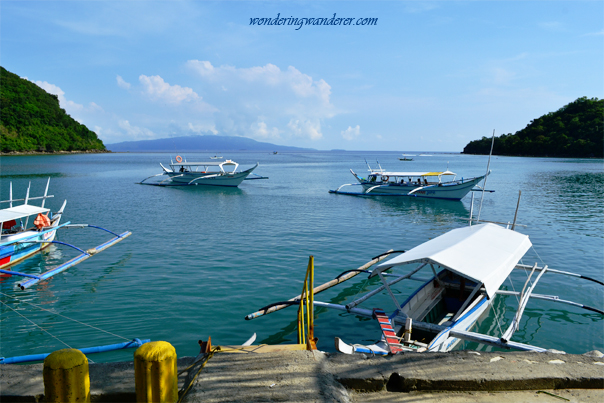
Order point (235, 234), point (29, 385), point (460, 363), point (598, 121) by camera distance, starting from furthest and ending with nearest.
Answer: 1. point (598, 121)
2. point (235, 234)
3. point (460, 363)
4. point (29, 385)

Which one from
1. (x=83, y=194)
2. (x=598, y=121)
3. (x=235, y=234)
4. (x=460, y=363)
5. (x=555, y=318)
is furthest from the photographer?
(x=598, y=121)

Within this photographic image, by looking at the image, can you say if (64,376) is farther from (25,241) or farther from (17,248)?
(17,248)

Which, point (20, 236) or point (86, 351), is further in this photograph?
point (20, 236)

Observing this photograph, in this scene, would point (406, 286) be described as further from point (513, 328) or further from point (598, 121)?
point (598, 121)

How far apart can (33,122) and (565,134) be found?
7021 inches

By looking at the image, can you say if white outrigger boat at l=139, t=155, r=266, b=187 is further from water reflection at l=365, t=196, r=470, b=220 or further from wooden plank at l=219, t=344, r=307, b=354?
wooden plank at l=219, t=344, r=307, b=354

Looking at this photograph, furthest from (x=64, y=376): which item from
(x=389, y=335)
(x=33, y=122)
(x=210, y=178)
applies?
(x=33, y=122)

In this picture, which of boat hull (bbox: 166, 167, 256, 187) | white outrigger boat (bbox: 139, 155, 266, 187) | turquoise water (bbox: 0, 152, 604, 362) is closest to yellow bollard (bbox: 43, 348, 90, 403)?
turquoise water (bbox: 0, 152, 604, 362)

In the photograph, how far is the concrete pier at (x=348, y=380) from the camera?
12.2ft

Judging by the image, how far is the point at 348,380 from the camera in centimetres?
402

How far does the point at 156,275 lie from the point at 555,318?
12.0 metres

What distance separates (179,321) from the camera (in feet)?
31.0

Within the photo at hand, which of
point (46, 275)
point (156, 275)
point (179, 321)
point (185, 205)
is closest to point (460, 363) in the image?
point (179, 321)

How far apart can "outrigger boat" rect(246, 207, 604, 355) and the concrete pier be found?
1.65 meters
